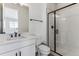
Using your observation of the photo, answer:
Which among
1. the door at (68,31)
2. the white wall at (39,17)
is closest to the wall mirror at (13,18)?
the white wall at (39,17)

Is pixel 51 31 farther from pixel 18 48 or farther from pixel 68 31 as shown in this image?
pixel 18 48

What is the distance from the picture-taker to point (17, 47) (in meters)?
1.67

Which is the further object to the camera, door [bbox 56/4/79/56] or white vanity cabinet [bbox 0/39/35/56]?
door [bbox 56/4/79/56]

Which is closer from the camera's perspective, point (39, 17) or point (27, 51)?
point (27, 51)

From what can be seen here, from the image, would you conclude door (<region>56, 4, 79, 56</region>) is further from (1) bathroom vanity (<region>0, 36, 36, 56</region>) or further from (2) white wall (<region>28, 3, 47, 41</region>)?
(1) bathroom vanity (<region>0, 36, 36, 56</region>)

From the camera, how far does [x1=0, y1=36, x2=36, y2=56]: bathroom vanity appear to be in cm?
140

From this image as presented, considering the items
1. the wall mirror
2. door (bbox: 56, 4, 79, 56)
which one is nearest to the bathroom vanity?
the wall mirror

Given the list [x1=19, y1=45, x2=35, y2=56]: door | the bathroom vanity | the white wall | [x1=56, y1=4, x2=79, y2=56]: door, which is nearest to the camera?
the bathroom vanity

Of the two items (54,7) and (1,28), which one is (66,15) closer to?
(54,7)

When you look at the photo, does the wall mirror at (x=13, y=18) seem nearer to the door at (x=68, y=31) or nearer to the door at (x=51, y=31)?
the door at (x=51, y=31)

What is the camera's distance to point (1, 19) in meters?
1.94

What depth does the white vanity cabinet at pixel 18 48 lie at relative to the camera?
142cm

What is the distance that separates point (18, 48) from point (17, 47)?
0.04 metres

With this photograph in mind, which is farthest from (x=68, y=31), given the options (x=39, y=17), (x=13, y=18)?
(x=13, y=18)
